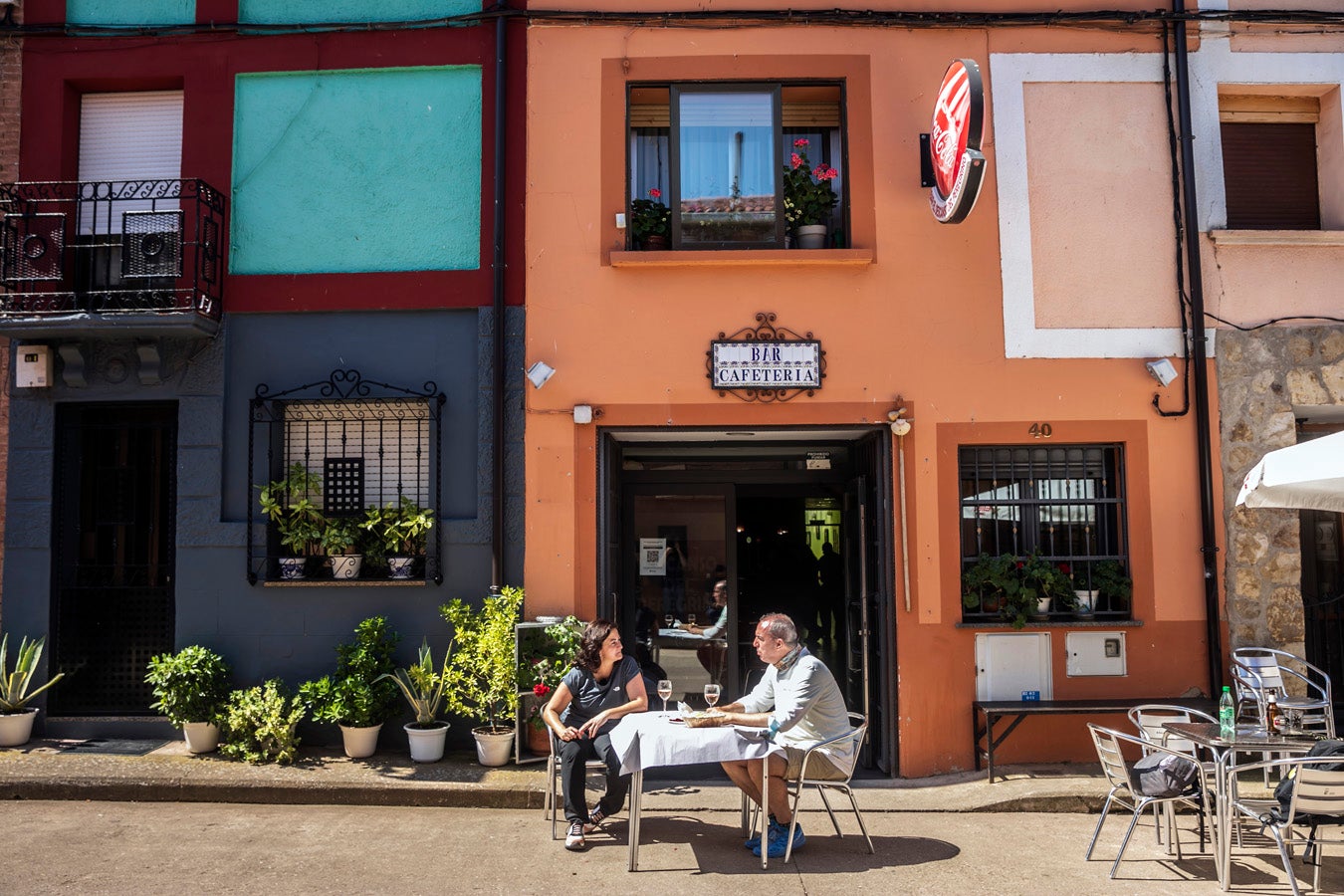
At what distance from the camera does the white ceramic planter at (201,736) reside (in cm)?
802

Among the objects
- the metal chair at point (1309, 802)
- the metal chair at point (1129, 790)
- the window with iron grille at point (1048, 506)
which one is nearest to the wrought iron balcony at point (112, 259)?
the window with iron grille at point (1048, 506)

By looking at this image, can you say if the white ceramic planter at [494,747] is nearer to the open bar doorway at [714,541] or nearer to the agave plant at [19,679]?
the open bar doorway at [714,541]

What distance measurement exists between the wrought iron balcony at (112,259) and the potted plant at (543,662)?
3647 millimetres

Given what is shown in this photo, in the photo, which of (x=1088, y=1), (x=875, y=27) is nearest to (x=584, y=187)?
(x=875, y=27)

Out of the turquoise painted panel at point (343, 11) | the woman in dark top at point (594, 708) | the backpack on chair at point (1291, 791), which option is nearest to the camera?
the backpack on chair at point (1291, 791)

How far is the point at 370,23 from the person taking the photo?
28.8 ft

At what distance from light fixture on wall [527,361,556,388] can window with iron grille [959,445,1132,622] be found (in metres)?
3.35

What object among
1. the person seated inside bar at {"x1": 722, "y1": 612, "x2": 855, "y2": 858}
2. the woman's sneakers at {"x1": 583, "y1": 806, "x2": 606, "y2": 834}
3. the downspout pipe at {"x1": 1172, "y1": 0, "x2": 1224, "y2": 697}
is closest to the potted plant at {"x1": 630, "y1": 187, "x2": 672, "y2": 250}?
the person seated inside bar at {"x1": 722, "y1": 612, "x2": 855, "y2": 858}

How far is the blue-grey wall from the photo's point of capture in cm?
842

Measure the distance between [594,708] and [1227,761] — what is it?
12.1ft

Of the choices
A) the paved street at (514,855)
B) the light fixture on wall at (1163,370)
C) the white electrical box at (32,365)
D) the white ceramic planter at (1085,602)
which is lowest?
the paved street at (514,855)

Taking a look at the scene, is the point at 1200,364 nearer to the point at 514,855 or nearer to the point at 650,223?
the point at 650,223

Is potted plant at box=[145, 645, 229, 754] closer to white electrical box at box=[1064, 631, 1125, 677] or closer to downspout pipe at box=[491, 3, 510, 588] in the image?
downspout pipe at box=[491, 3, 510, 588]

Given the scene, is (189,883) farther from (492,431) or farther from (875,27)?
(875,27)
